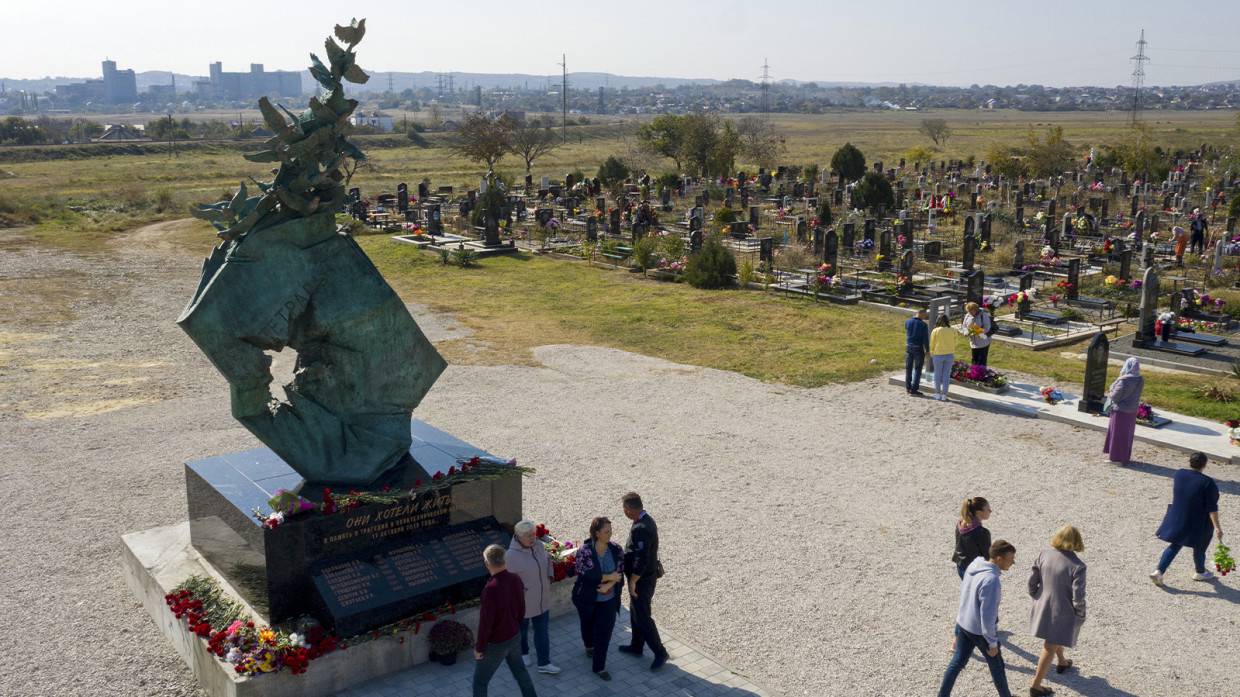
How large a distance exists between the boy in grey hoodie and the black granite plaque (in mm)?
3931

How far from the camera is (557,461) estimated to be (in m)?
13.7

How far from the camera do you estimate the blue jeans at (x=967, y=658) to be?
24.9 ft

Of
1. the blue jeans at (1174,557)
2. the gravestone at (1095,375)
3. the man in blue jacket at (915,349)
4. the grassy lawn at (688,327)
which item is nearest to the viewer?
the blue jeans at (1174,557)

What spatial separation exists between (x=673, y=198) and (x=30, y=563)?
37.7 m

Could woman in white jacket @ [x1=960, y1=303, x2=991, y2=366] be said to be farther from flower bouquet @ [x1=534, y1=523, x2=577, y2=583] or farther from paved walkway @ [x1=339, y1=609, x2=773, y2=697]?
paved walkway @ [x1=339, y1=609, x2=773, y2=697]

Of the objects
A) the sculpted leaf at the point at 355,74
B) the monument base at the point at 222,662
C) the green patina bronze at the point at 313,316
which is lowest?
the monument base at the point at 222,662

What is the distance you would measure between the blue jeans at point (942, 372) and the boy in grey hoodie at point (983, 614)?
8.84m

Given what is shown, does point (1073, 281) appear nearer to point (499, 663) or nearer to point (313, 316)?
point (313, 316)

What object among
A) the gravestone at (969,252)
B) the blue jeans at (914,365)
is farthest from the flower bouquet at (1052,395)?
the gravestone at (969,252)

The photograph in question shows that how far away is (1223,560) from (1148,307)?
10.9 meters

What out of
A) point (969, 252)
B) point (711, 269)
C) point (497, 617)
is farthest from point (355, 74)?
point (969, 252)

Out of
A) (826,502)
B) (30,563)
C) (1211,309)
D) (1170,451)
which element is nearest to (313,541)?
(30,563)

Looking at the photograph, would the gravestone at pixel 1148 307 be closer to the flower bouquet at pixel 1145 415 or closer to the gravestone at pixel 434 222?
the flower bouquet at pixel 1145 415

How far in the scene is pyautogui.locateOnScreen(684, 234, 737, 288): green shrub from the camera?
26.2 m
